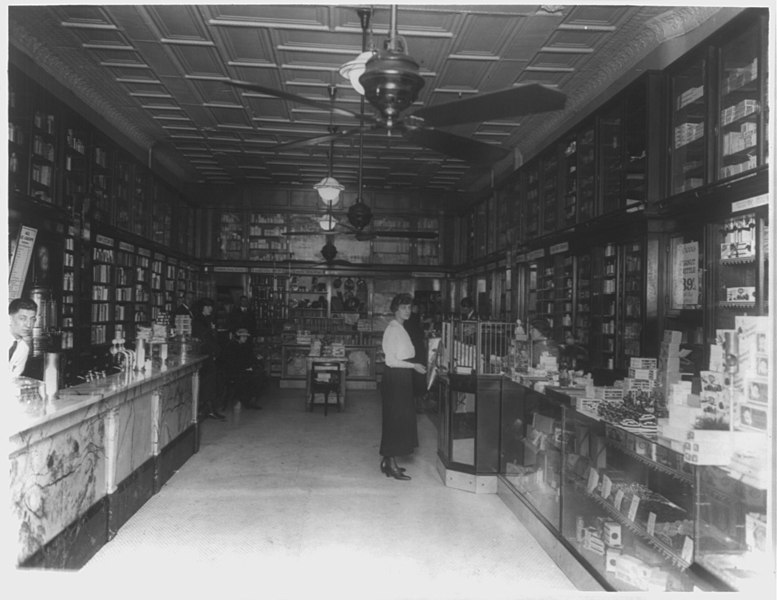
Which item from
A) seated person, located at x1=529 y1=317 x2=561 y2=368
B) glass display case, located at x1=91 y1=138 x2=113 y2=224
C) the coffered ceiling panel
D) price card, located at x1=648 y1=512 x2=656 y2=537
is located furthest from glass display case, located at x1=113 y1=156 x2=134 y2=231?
price card, located at x1=648 y1=512 x2=656 y2=537

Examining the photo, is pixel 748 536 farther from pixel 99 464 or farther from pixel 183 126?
pixel 183 126

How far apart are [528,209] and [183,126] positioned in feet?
17.2

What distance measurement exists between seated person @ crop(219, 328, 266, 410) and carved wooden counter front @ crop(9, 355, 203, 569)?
8.86ft

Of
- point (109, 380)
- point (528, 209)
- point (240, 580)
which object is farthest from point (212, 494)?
point (528, 209)

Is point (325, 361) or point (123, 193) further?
point (325, 361)

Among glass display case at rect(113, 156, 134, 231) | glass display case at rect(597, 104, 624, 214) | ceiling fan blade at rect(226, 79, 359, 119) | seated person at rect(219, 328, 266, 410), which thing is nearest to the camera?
ceiling fan blade at rect(226, 79, 359, 119)

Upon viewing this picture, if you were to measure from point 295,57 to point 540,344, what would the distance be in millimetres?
3989

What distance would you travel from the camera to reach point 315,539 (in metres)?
3.73

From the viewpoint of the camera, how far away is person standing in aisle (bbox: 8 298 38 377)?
2832mm

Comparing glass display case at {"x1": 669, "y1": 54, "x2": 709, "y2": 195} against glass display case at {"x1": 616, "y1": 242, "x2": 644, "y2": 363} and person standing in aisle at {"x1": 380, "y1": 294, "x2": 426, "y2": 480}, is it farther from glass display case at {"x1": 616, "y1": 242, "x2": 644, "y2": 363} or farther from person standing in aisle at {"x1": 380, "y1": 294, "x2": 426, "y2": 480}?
person standing in aisle at {"x1": 380, "y1": 294, "x2": 426, "y2": 480}

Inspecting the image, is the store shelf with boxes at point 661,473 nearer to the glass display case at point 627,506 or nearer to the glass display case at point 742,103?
the glass display case at point 627,506

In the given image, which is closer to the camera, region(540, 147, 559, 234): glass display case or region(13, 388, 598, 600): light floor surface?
region(13, 388, 598, 600): light floor surface

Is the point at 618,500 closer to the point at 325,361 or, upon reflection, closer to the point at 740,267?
the point at 740,267

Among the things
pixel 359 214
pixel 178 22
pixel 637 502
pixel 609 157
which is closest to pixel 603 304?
pixel 609 157
